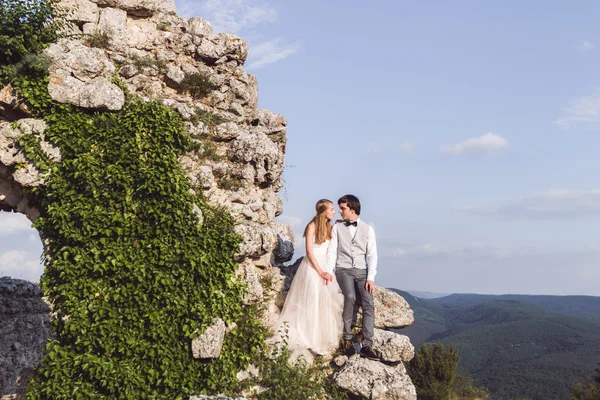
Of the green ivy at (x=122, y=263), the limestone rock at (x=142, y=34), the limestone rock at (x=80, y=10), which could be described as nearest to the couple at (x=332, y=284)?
the green ivy at (x=122, y=263)

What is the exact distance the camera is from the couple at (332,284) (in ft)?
36.1

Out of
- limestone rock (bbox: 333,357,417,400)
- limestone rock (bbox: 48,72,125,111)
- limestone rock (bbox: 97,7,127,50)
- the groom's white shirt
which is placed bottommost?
limestone rock (bbox: 333,357,417,400)

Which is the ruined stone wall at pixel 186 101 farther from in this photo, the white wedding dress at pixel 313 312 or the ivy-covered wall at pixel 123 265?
the white wedding dress at pixel 313 312

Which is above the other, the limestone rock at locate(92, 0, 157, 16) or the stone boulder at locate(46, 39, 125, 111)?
the limestone rock at locate(92, 0, 157, 16)

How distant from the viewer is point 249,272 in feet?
36.6

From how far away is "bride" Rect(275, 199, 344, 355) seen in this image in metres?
11.1

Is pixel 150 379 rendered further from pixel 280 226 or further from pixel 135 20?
pixel 135 20

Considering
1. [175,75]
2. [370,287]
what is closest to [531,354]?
[370,287]

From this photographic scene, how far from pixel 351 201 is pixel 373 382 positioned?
400 cm

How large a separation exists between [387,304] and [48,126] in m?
8.91

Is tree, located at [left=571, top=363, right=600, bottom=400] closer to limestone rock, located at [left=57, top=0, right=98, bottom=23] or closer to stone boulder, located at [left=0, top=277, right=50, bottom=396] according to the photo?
stone boulder, located at [left=0, top=277, right=50, bottom=396]

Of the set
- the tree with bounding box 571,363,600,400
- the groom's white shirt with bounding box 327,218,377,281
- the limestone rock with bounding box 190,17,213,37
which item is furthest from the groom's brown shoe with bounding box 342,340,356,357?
the tree with bounding box 571,363,600,400

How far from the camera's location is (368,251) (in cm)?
1100

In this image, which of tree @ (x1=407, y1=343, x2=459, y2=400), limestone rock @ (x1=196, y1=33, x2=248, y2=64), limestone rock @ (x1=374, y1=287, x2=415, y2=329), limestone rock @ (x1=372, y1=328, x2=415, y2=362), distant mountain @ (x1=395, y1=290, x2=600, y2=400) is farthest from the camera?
distant mountain @ (x1=395, y1=290, x2=600, y2=400)
